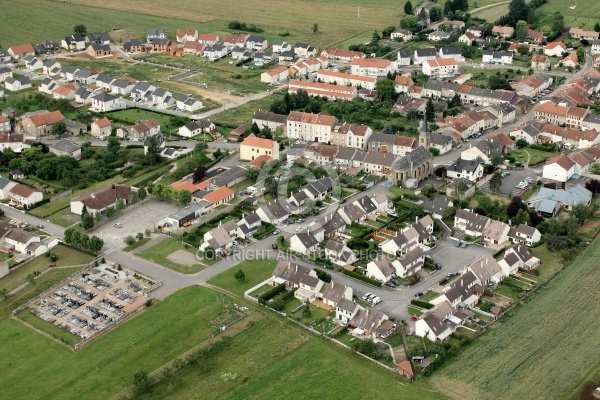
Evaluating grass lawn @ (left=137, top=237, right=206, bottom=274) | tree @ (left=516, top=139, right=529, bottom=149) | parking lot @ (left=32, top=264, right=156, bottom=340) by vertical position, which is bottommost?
parking lot @ (left=32, top=264, right=156, bottom=340)

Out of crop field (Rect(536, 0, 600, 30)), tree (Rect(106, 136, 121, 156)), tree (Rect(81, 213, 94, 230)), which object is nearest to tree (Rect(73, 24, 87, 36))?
tree (Rect(106, 136, 121, 156))

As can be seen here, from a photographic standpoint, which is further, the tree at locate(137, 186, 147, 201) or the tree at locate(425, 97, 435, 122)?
the tree at locate(425, 97, 435, 122)

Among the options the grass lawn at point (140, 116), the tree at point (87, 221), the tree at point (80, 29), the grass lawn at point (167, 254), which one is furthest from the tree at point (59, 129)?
the tree at point (80, 29)

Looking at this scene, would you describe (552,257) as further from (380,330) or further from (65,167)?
(65,167)

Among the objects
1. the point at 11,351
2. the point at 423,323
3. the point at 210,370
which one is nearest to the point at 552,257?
the point at 423,323

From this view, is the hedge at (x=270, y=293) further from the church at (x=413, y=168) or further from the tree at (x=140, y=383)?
the church at (x=413, y=168)

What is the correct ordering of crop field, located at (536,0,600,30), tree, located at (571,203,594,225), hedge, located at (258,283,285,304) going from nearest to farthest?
1. hedge, located at (258,283,285,304)
2. tree, located at (571,203,594,225)
3. crop field, located at (536,0,600,30)

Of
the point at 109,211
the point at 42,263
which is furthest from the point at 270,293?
the point at 109,211

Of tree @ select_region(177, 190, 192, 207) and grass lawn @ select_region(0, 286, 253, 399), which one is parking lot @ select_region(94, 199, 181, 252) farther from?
grass lawn @ select_region(0, 286, 253, 399)
